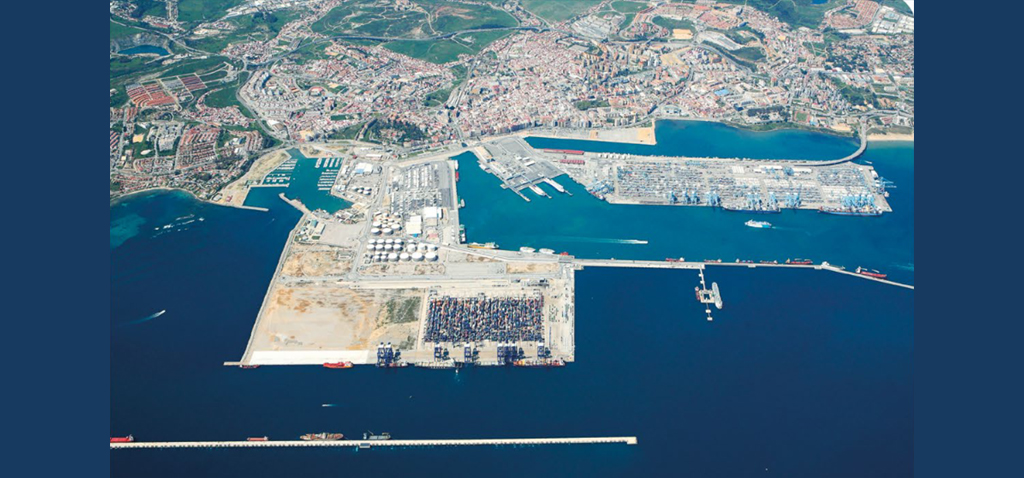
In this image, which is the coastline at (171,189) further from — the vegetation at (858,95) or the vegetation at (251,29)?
the vegetation at (858,95)

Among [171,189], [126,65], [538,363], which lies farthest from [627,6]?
[538,363]

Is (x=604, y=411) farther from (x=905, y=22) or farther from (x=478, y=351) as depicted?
(x=905, y=22)

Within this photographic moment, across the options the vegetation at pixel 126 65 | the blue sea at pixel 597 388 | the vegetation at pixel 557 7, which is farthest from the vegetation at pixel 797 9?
the vegetation at pixel 126 65

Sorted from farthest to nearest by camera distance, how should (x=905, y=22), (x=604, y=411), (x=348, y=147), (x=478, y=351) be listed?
(x=905, y=22), (x=348, y=147), (x=478, y=351), (x=604, y=411)

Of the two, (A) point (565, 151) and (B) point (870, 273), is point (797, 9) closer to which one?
(A) point (565, 151)

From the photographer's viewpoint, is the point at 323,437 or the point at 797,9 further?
the point at 797,9

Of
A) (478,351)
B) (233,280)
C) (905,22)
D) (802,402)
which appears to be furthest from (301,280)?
(905,22)

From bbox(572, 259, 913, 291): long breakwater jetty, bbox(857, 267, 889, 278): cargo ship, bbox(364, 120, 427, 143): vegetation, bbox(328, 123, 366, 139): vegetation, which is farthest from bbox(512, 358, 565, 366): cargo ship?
bbox(328, 123, 366, 139): vegetation
